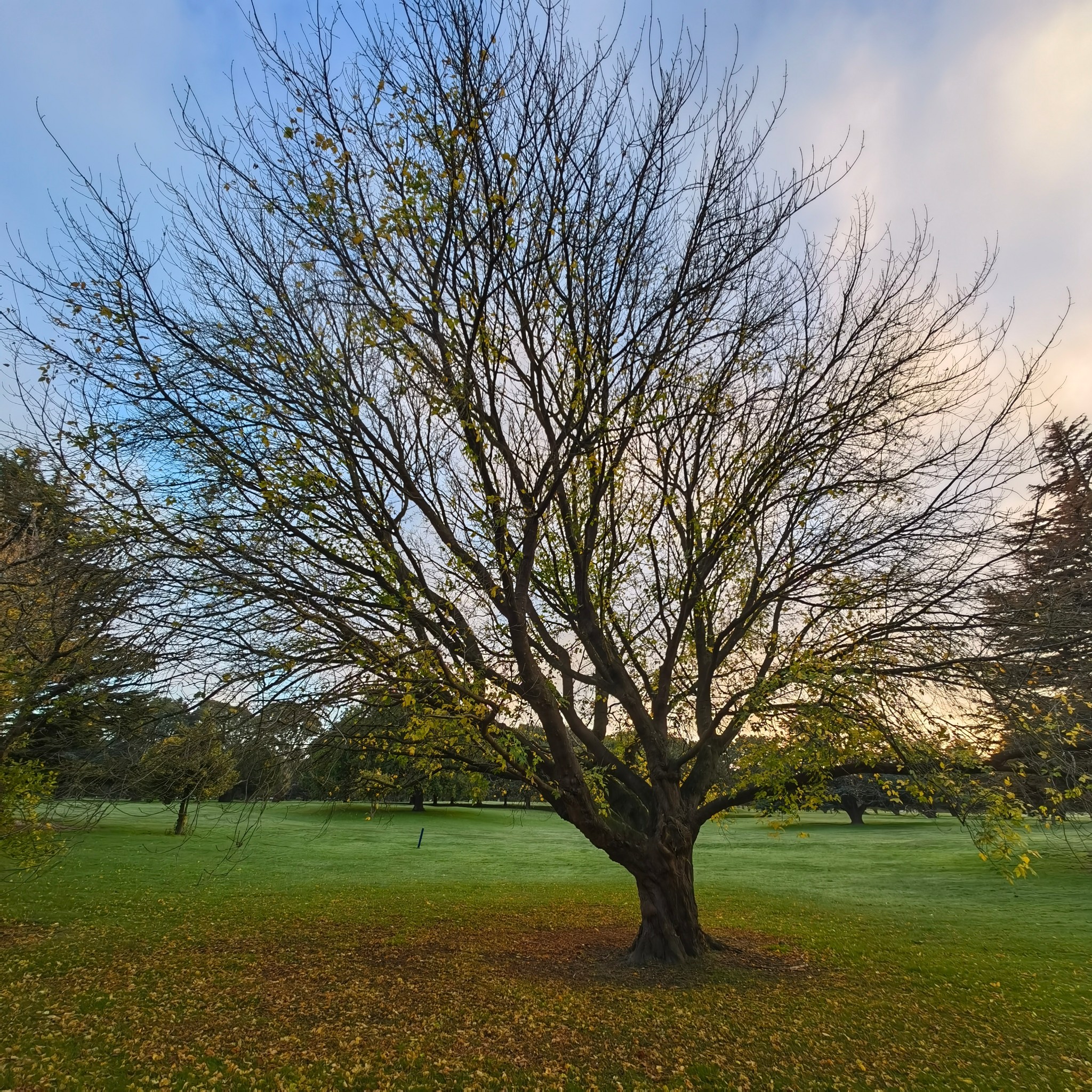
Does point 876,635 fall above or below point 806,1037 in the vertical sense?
above

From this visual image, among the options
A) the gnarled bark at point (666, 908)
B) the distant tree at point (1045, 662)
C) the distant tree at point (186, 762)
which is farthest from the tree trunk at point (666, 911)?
the distant tree at point (186, 762)

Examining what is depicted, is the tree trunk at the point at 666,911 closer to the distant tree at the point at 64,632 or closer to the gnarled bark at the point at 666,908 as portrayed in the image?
the gnarled bark at the point at 666,908

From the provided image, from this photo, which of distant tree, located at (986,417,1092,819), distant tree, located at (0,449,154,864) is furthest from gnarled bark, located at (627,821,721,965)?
distant tree, located at (0,449,154,864)

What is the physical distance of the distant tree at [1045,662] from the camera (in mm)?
8031

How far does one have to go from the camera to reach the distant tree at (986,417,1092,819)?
8031 millimetres

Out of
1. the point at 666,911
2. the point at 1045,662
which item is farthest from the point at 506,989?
the point at 1045,662

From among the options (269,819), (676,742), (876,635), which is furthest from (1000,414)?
(269,819)

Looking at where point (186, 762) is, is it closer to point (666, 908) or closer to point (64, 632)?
point (64, 632)

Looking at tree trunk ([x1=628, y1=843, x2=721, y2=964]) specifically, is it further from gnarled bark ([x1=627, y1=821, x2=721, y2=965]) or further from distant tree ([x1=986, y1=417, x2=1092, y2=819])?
distant tree ([x1=986, y1=417, x2=1092, y2=819])

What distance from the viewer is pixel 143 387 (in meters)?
7.49

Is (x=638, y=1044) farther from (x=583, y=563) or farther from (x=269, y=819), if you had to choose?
(x=269, y=819)

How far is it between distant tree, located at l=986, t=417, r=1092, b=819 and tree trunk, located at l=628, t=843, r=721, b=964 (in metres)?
4.78

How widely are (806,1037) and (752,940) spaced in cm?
593

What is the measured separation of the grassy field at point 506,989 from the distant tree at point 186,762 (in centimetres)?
37
